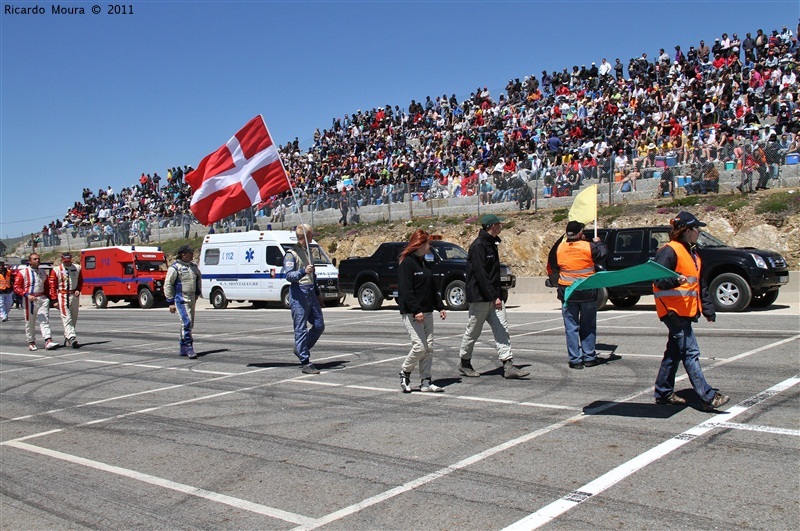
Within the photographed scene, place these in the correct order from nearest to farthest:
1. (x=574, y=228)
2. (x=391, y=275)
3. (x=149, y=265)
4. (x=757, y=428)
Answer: (x=757, y=428) < (x=574, y=228) < (x=391, y=275) < (x=149, y=265)

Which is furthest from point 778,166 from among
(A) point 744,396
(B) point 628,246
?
(A) point 744,396

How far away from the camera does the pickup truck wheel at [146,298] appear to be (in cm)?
3144

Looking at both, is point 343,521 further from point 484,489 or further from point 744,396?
point 744,396

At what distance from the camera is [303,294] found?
1097 cm

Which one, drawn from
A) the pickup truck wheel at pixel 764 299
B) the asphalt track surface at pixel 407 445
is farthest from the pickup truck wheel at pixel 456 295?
the asphalt track surface at pixel 407 445

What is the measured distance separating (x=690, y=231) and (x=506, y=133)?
26169 mm

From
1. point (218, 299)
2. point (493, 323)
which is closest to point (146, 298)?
point (218, 299)

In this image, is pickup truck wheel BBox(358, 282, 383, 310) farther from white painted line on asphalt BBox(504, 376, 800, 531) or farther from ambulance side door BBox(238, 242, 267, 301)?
white painted line on asphalt BBox(504, 376, 800, 531)

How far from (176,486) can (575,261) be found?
6110mm

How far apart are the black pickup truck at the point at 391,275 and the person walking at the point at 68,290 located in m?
8.80

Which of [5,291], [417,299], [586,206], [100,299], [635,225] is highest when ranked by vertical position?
[586,206]

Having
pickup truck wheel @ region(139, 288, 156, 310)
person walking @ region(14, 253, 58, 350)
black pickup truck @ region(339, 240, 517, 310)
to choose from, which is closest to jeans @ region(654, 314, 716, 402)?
black pickup truck @ region(339, 240, 517, 310)

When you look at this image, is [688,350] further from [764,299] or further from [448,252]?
[448,252]

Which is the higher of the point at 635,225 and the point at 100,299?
the point at 635,225
